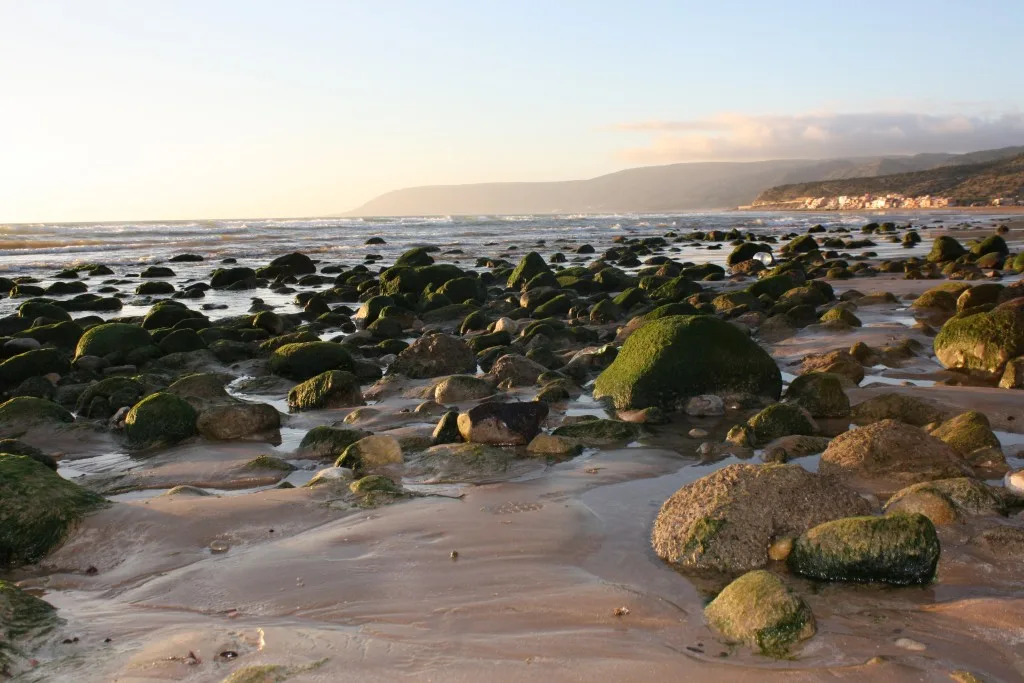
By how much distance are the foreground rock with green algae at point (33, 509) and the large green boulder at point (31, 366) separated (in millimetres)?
5378

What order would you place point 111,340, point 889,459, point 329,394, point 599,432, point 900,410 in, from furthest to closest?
point 111,340, point 329,394, point 900,410, point 599,432, point 889,459

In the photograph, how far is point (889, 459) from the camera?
5.38m

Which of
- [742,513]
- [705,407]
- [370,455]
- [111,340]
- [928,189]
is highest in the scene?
[928,189]

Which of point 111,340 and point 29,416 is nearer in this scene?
point 29,416

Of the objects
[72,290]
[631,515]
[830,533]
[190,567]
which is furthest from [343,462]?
[72,290]

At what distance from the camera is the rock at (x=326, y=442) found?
6676 mm

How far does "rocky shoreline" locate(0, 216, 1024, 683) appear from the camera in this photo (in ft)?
10.6

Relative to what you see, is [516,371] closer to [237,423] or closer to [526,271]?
[237,423]

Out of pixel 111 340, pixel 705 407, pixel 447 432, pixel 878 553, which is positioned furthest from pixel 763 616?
pixel 111 340

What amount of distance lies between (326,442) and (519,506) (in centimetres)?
230

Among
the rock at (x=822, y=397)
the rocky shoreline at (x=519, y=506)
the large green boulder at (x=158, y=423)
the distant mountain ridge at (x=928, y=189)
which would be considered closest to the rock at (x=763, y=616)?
the rocky shoreline at (x=519, y=506)

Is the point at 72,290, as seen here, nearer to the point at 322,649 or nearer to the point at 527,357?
the point at 527,357

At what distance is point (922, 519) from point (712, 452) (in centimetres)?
238

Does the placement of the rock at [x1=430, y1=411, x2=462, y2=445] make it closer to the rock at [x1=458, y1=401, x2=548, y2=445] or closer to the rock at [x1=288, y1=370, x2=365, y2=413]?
the rock at [x1=458, y1=401, x2=548, y2=445]
